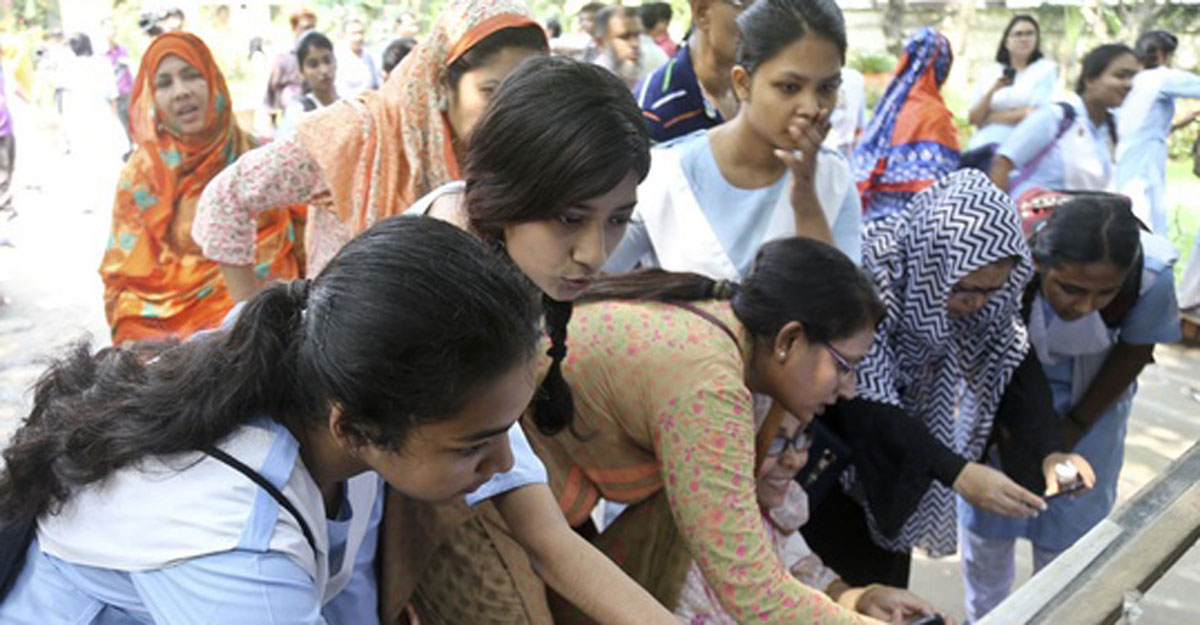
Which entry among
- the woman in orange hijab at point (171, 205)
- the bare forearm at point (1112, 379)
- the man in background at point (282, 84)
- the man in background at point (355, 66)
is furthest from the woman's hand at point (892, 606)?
the man in background at point (355, 66)

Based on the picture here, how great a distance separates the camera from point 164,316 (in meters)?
2.78

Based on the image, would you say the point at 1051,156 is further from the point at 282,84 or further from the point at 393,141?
the point at 282,84

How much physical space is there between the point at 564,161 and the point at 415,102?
30.7 inches

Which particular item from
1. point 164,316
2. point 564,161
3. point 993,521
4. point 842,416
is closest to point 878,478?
point 842,416

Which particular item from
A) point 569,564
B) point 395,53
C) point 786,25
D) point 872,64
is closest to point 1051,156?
point 786,25

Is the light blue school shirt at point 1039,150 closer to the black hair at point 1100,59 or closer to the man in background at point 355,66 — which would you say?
the black hair at point 1100,59

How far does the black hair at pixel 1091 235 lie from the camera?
2.04 m

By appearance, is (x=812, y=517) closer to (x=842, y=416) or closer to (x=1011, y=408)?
(x=842, y=416)

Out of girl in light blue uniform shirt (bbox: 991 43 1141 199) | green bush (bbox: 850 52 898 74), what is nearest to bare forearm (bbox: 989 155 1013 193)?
girl in light blue uniform shirt (bbox: 991 43 1141 199)

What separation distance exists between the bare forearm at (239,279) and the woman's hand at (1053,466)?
169 centimetres

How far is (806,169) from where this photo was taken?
6.42 feet

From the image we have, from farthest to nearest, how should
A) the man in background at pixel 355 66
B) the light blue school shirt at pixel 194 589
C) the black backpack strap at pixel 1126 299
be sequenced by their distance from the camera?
the man in background at pixel 355 66
the black backpack strap at pixel 1126 299
the light blue school shirt at pixel 194 589

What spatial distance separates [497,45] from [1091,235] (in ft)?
3.97

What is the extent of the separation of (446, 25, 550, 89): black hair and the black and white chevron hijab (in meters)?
0.80
